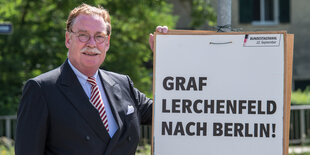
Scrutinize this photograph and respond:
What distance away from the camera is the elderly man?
2930mm

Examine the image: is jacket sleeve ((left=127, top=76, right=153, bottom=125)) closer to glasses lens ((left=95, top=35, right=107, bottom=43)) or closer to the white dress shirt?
the white dress shirt

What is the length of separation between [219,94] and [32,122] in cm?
119

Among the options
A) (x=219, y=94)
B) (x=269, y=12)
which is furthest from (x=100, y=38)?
(x=269, y=12)

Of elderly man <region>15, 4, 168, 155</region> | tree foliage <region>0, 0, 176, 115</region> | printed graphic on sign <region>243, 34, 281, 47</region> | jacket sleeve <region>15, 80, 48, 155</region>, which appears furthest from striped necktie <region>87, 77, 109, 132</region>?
tree foliage <region>0, 0, 176, 115</region>

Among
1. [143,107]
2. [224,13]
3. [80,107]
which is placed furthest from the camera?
[224,13]

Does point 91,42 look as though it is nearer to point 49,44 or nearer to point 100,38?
point 100,38

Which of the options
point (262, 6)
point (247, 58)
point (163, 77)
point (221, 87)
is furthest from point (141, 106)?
point (262, 6)

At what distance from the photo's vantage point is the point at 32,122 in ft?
9.54

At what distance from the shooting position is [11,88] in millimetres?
10188

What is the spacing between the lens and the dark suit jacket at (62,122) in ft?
9.57

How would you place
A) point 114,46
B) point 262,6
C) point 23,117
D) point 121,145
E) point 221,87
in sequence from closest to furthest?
1. point 23,117
2. point 121,145
3. point 221,87
4. point 114,46
5. point 262,6

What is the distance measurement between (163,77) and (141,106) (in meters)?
0.28

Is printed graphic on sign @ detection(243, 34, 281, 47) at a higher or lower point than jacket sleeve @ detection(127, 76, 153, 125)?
higher

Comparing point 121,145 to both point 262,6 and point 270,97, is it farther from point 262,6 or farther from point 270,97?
point 262,6
